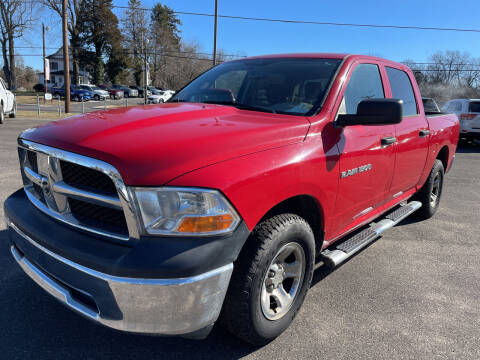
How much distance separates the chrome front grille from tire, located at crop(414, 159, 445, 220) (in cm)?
412

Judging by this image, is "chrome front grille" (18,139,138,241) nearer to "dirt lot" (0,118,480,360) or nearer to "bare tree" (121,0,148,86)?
"dirt lot" (0,118,480,360)

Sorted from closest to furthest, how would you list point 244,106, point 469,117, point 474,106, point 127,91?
point 244,106 < point 469,117 < point 474,106 < point 127,91

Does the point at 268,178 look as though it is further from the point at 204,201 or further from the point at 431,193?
the point at 431,193

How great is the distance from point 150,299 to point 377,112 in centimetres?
181

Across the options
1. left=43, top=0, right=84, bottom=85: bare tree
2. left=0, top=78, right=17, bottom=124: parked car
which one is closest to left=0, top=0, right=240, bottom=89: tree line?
left=43, top=0, right=84, bottom=85: bare tree

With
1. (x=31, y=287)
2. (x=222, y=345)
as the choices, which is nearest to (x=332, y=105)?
(x=222, y=345)

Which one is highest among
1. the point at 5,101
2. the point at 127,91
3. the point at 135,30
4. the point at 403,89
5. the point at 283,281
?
the point at 135,30

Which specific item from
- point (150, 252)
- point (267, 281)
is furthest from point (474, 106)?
point (150, 252)

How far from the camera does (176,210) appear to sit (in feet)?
5.82

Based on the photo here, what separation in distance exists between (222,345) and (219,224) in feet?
3.21

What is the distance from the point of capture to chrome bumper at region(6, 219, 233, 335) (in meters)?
1.72

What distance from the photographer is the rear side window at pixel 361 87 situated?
2.92 metres

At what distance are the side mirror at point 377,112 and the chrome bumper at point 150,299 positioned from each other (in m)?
1.36

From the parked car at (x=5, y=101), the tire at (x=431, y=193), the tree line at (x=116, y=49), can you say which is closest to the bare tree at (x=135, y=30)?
the tree line at (x=116, y=49)
